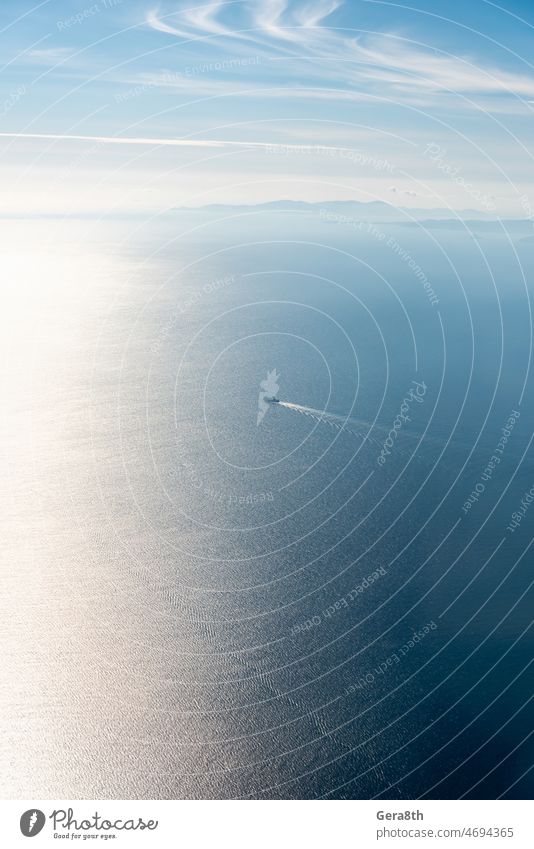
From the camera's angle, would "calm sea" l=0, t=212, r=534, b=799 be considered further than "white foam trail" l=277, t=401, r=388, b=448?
No

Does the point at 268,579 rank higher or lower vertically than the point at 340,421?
lower

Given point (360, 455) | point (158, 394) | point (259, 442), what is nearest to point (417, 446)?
point (360, 455)

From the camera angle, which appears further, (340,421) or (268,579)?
(340,421)

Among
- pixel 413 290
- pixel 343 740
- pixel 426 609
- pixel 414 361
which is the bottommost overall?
pixel 343 740

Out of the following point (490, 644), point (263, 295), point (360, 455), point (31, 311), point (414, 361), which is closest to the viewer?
point (490, 644)

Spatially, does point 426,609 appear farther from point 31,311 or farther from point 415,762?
point 31,311

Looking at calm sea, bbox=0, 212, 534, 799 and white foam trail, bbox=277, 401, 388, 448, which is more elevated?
white foam trail, bbox=277, 401, 388, 448

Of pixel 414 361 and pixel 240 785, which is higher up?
pixel 414 361

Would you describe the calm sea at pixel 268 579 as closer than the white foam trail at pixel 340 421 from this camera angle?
Yes

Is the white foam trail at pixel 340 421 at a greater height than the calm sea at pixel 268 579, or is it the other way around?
the white foam trail at pixel 340 421
